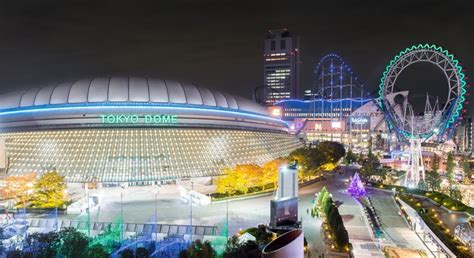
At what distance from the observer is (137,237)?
26.2 m

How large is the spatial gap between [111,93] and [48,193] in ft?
61.3

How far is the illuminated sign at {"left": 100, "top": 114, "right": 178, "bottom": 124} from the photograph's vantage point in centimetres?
5153

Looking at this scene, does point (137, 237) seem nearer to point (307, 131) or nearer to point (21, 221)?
point (21, 221)

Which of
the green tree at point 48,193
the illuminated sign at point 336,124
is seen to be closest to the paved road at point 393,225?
the green tree at point 48,193

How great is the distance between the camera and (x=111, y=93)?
52.5 metres

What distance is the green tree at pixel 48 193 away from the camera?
3697 centimetres

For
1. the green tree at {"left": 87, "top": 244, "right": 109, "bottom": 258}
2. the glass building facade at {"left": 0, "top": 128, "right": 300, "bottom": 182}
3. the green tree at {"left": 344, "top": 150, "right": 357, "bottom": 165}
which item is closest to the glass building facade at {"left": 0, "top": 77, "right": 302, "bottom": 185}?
the glass building facade at {"left": 0, "top": 128, "right": 300, "bottom": 182}

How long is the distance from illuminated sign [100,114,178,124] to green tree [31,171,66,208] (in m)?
14.7

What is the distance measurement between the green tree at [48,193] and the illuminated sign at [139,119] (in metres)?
14.7

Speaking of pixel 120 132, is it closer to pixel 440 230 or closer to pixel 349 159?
pixel 440 230

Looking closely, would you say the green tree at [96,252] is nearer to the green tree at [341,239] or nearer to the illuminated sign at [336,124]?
the green tree at [341,239]

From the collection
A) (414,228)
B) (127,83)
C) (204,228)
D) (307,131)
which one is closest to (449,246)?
(414,228)

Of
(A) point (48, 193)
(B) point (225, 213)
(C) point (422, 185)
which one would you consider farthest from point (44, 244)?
(C) point (422, 185)

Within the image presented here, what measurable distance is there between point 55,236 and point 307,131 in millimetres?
123072
